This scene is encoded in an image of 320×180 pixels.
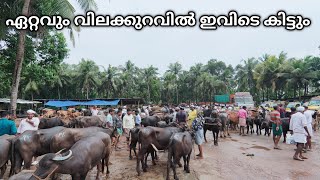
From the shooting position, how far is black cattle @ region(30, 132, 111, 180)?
5.31 meters

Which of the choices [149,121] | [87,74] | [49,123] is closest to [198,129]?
[149,121]

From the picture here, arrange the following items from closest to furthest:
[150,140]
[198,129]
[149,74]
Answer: [150,140] < [198,129] < [149,74]

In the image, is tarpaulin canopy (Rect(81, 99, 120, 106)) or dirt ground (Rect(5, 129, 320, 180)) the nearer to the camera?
dirt ground (Rect(5, 129, 320, 180))

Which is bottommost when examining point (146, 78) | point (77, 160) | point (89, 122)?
point (89, 122)

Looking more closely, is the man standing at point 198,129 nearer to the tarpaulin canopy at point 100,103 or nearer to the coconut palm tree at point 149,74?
the tarpaulin canopy at point 100,103

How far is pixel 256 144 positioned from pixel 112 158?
7.40 m

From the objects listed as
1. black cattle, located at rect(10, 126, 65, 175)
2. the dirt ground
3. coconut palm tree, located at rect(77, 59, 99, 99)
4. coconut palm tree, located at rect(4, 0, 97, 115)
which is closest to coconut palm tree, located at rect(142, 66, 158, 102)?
coconut palm tree, located at rect(77, 59, 99, 99)

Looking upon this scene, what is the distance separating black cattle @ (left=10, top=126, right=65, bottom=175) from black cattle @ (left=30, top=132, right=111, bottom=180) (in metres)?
1.67

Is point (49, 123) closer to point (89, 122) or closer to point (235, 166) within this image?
point (89, 122)

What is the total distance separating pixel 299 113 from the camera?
398 inches

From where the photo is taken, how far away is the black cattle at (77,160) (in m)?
5.31

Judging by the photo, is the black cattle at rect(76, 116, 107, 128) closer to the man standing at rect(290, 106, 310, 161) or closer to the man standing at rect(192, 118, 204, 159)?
the man standing at rect(192, 118, 204, 159)

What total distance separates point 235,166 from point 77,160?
18.9 ft

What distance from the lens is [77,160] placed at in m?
6.07
